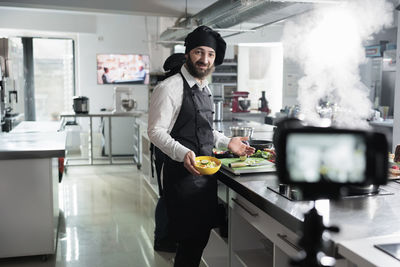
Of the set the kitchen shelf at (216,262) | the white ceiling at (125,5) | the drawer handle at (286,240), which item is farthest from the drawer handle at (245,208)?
the white ceiling at (125,5)

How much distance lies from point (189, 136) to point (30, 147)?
1501mm

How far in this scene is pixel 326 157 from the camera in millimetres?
940

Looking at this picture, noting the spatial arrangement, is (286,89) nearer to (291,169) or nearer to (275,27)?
(275,27)

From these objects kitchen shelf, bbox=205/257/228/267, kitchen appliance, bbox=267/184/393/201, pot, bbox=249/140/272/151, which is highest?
pot, bbox=249/140/272/151

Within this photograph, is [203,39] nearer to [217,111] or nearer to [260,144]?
[260,144]

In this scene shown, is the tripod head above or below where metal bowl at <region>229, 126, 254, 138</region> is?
above

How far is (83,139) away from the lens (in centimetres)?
812

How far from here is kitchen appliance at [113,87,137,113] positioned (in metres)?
7.62

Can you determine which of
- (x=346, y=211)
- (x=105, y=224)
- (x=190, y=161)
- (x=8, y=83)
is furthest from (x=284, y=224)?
(x=8, y=83)

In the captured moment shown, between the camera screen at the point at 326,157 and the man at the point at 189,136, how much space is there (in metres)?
1.46

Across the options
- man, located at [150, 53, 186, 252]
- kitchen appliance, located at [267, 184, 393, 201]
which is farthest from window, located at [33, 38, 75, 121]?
kitchen appliance, located at [267, 184, 393, 201]

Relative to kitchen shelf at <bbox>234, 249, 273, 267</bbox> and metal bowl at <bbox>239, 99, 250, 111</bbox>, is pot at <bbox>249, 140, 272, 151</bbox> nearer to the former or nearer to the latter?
kitchen shelf at <bbox>234, 249, 273, 267</bbox>

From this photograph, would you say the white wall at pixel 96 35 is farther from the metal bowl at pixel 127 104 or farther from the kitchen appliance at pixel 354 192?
the kitchen appliance at pixel 354 192

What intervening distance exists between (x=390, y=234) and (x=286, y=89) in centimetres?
872
